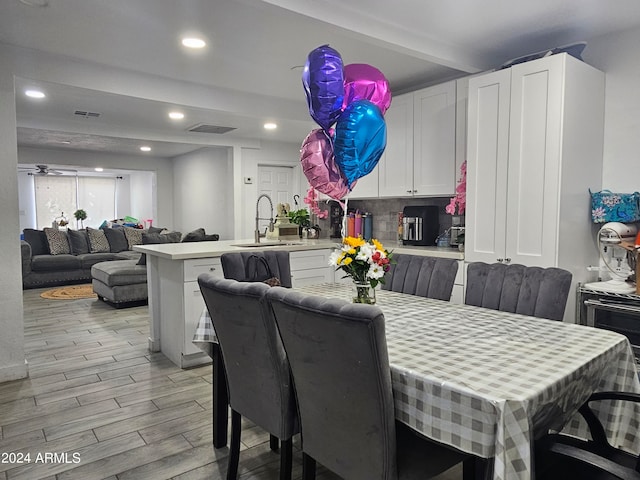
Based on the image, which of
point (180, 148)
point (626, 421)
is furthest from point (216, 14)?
point (180, 148)

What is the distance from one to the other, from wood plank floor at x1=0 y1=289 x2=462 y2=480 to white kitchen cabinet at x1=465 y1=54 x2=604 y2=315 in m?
1.65

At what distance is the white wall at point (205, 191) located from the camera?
7.36m

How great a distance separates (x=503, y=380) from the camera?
1.28m

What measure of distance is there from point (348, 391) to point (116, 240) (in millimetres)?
8009

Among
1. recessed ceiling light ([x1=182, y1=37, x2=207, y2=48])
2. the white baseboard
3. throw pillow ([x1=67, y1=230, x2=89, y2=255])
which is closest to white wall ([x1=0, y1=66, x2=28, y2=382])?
the white baseboard

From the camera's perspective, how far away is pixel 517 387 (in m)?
1.23

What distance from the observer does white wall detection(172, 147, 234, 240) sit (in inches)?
290

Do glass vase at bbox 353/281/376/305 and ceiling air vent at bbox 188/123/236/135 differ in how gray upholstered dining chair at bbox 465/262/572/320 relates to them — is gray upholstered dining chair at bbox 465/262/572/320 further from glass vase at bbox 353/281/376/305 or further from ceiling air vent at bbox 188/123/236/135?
ceiling air vent at bbox 188/123/236/135

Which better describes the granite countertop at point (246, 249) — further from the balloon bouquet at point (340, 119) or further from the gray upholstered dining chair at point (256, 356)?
the gray upholstered dining chair at point (256, 356)

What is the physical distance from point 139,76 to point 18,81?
41.6 inches

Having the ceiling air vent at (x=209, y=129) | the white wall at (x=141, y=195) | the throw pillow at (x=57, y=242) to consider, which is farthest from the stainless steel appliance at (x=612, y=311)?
the white wall at (x=141, y=195)

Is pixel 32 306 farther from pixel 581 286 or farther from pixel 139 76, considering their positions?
pixel 581 286

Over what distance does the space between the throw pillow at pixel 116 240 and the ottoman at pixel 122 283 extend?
2560 millimetres

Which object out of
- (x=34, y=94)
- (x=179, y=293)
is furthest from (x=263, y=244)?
(x=34, y=94)
